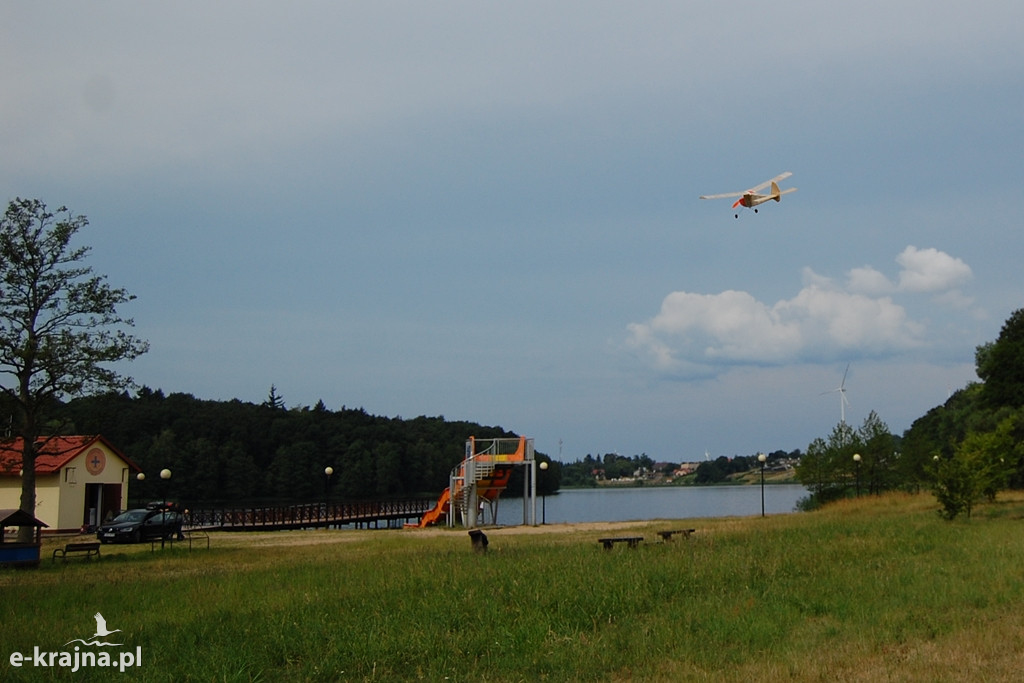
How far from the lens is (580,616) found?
12992 mm

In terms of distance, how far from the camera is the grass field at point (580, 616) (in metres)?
10.8

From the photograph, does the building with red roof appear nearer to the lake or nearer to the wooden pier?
the wooden pier

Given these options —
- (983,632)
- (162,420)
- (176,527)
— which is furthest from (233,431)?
(983,632)

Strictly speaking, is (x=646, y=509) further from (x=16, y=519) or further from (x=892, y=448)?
(x=16, y=519)

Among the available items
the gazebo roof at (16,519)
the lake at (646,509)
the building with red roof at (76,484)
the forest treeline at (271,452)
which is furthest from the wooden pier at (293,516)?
the gazebo roof at (16,519)

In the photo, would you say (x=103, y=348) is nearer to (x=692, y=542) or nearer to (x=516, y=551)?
(x=516, y=551)

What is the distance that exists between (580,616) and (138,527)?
93.4 feet

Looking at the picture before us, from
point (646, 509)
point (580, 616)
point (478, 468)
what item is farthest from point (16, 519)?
point (646, 509)

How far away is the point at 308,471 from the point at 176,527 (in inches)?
3052

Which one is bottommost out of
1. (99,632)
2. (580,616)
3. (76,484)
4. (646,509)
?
(646,509)

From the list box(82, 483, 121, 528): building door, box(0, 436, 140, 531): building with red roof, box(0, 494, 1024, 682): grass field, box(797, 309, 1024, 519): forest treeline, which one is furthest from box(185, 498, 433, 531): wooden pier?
box(0, 494, 1024, 682): grass field

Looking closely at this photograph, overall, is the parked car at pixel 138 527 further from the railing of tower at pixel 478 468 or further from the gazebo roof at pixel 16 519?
the railing of tower at pixel 478 468

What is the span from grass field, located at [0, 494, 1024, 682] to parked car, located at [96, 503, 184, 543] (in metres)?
17.1

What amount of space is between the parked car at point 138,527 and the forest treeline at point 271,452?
50777 millimetres
